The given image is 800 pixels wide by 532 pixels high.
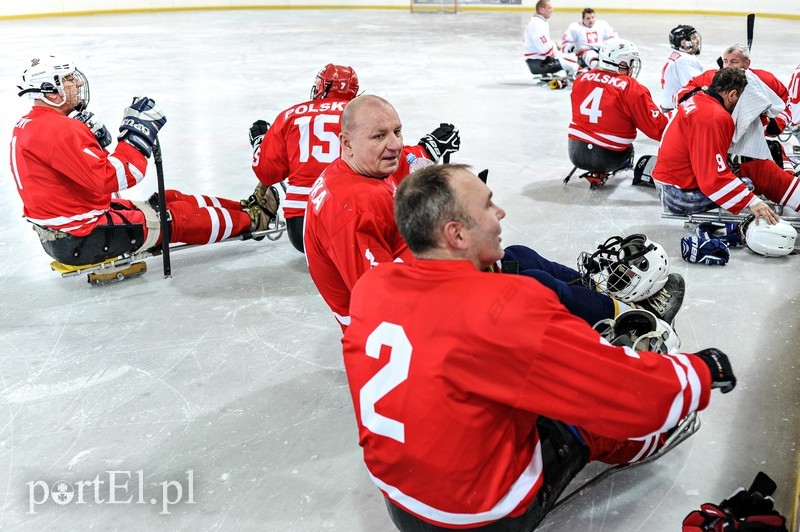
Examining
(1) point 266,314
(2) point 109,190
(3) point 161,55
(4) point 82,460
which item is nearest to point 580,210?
(1) point 266,314

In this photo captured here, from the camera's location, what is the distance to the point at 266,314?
3.95 meters

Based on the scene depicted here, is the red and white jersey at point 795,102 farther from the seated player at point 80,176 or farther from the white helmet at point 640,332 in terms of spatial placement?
the seated player at point 80,176

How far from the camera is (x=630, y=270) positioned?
3227 mm

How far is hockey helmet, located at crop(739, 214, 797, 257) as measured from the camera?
14.1 feet

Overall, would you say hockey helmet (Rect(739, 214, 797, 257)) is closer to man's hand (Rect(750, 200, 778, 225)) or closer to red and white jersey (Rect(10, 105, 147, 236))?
man's hand (Rect(750, 200, 778, 225))

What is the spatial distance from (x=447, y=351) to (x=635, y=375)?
1.30ft

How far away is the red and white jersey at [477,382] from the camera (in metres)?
1.63

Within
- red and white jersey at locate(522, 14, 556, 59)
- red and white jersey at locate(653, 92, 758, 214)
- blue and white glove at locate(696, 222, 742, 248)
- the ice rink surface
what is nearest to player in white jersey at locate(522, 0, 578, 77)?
red and white jersey at locate(522, 14, 556, 59)

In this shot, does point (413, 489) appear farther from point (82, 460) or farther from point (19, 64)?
point (19, 64)

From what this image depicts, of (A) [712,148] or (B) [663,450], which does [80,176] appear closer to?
(B) [663,450]

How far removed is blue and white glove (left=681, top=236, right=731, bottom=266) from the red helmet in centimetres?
204

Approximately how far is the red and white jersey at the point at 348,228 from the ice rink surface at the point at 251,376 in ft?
2.09

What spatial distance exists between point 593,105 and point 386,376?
14.4 feet

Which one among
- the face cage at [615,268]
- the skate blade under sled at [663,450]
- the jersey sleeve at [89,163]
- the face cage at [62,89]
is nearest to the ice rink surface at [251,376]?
the skate blade under sled at [663,450]
